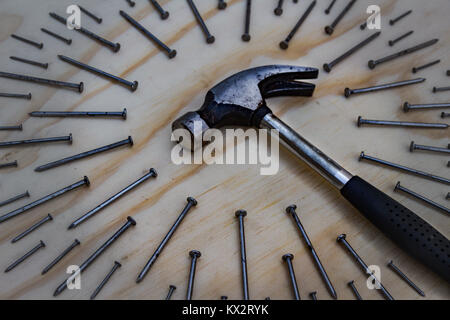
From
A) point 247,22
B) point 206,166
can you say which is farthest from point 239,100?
point 247,22

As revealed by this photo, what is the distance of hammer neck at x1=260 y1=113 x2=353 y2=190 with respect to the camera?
100 cm

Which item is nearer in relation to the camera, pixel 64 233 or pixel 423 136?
pixel 64 233

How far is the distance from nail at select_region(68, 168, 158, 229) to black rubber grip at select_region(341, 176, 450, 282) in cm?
51

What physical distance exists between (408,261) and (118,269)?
702mm

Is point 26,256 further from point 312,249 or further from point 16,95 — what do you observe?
point 312,249

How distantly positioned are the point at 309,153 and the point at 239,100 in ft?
0.78

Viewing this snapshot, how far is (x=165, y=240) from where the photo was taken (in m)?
0.98

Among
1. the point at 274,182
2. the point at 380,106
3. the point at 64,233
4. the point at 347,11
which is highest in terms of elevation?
the point at 347,11

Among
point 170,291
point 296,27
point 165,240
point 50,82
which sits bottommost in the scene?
point 170,291

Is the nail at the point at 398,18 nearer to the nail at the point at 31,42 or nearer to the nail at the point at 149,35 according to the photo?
the nail at the point at 149,35

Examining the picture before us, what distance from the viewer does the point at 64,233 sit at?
99cm

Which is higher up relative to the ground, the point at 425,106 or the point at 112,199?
the point at 425,106
